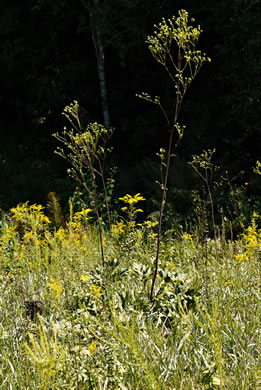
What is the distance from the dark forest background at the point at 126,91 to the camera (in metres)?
8.38

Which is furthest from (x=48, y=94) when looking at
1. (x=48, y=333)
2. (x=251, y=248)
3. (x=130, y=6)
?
(x=48, y=333)

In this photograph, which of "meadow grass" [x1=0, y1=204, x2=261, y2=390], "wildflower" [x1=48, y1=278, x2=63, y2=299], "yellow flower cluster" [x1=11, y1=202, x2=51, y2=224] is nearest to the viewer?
"meadow grass" [x1=0, y1=204, x2=261, y2=390]

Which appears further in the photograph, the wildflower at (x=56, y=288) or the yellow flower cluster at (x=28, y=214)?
the yellow flower cluster at (x=28, y=214)

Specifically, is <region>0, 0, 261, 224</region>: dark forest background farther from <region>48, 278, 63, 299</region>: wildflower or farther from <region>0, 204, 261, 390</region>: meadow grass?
<region>48, 278, 63, 299</region>: wildflower

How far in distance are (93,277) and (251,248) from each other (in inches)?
Result: 56.2

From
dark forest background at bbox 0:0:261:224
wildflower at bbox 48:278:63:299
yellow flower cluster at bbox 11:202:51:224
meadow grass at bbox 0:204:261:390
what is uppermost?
dark forest background at bbox 0:0:261:224

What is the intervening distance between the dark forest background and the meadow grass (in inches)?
150

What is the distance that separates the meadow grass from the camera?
203 centimetres

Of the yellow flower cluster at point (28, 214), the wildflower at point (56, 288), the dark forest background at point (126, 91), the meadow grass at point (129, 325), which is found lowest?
the meadow grass at point (129, 325)

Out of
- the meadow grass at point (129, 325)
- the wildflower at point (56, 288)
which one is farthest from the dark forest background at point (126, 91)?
the wildflower at point (56, 288)

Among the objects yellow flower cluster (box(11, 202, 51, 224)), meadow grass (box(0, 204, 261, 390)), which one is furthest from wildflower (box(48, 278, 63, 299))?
yellow flower cluster (box(11, 202, 51, 224))

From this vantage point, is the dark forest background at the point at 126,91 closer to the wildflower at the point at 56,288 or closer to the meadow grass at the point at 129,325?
the meadow grass at the point at 129,325

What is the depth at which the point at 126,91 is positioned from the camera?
12.2m

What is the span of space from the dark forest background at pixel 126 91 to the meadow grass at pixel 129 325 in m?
3.80
